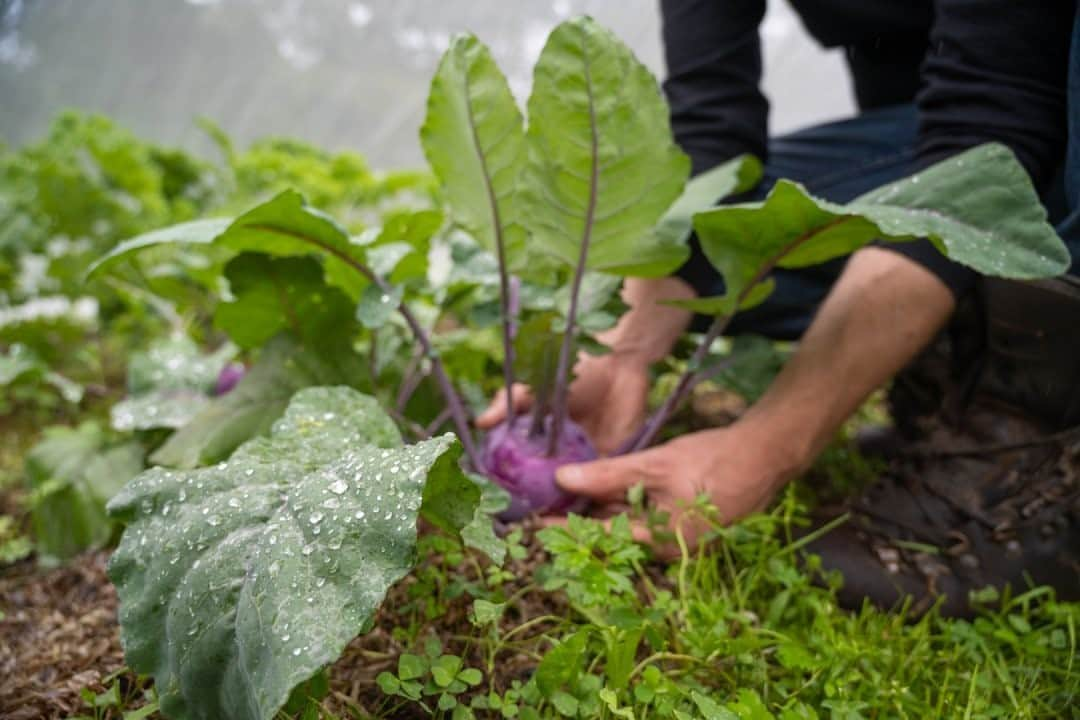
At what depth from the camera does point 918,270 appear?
0.95m

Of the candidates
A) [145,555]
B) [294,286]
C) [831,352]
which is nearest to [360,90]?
[294,286]

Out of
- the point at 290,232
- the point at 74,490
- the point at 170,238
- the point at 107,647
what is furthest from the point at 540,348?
the point at 74,490

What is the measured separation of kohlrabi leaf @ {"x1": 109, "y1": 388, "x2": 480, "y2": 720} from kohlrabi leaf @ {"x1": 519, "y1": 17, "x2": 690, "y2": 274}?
1.28ft

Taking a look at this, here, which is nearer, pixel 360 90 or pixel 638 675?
pixel 638 675

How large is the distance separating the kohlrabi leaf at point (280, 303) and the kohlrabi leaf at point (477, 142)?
0.80ft

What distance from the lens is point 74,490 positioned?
107 centimetres

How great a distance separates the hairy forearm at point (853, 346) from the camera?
959mm

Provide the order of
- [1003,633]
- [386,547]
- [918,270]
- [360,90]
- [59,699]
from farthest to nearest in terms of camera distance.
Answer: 1. [360,90]
2. [918,270]
3. [1003,633]
4. [59,699]
5. [386,547]

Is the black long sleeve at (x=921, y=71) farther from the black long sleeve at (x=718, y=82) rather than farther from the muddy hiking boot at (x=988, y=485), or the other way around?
the muddy hiking boot at (x=988, y=485)

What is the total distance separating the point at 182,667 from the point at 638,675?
0.42 meters

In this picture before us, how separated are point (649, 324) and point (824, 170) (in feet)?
1.68

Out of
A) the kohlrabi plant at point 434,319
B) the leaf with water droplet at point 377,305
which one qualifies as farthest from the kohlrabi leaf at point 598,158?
the leaf with water droplet at point 377,305

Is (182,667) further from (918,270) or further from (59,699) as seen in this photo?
(918,270)

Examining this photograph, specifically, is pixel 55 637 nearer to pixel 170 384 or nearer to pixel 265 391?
pixel 265 391
